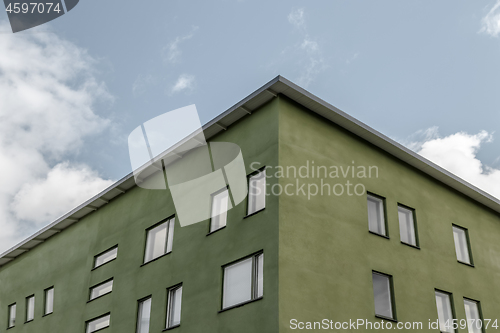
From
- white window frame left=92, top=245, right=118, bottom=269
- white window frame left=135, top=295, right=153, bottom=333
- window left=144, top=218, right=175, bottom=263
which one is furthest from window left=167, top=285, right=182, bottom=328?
white window frame left=92, top=245, right=118, bottom=269

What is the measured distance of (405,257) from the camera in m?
20.4

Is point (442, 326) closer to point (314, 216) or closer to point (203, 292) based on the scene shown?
point (314, 216)

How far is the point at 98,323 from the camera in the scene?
934 inches

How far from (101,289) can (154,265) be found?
426cm

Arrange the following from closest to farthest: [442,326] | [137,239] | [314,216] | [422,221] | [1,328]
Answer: [314,216]
[442,326]
[422,221]
[137,239]
[1,328]

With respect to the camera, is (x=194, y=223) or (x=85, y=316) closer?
(x=194, y=223)

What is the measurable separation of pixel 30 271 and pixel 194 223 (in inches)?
589

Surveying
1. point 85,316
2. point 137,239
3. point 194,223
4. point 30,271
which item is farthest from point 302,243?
point 30,271

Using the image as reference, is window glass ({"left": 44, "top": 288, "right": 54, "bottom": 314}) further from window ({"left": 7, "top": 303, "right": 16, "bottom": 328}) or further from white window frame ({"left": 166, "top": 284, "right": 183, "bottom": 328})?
white window frame ({"left": 166, "top": 284, "right": 183, "bottom": 328})

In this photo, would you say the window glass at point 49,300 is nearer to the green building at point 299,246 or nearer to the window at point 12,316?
the green building at point 299,246

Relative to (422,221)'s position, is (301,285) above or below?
below

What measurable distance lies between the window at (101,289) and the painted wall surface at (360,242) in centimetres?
1060

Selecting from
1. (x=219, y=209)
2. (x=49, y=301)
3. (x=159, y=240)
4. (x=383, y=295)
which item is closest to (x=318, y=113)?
(x=219, y=209)

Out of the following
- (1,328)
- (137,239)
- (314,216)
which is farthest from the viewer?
(1,328)
